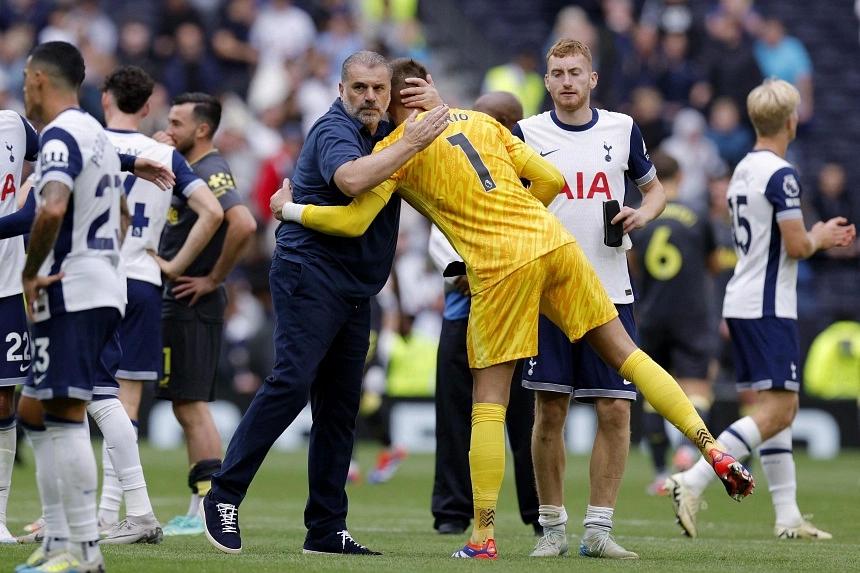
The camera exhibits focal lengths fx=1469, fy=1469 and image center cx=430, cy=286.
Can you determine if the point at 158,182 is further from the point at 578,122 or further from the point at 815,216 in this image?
the point at 815,216

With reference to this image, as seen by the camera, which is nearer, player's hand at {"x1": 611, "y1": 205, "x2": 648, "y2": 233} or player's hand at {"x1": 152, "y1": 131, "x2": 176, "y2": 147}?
player's hand at {"x1": 611, "y1": 205, "x2": 648, "y2": 233}

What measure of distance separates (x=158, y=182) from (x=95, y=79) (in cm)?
1320

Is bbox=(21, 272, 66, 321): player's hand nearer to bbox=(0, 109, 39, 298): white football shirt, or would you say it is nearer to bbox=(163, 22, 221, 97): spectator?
bbox=(0, 109, 39, 298): white football shirt

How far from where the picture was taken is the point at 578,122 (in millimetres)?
7797

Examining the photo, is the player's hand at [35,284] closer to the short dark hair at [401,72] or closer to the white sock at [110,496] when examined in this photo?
the short dark hair at [401,72]

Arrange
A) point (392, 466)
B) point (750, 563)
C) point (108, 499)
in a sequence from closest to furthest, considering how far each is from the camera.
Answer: point (750, 563), point (108, 499), point (392, 466)

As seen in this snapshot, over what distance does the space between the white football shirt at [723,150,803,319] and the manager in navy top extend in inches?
112

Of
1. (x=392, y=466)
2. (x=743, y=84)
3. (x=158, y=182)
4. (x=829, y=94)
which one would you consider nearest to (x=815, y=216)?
(x=743, y=84)

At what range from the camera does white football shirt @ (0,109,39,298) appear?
25.6ft

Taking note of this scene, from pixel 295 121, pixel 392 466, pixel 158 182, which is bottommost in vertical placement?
pixel 392 466

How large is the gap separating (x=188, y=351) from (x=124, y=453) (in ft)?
4.86

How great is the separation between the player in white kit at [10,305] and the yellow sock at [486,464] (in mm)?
2466

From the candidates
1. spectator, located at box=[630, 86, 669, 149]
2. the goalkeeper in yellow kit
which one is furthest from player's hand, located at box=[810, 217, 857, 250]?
spectator, located at box=[630, 86, 669, 149]

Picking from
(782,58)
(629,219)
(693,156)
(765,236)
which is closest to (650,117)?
(693,156)
